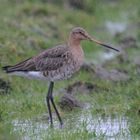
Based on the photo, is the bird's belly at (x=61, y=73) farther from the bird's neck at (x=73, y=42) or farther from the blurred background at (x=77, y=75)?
the blurred background at (x=77, y=75)

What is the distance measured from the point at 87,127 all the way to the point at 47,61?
4.94ft

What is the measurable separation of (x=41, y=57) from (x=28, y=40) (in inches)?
222

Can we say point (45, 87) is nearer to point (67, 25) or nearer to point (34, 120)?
point (34, 120)

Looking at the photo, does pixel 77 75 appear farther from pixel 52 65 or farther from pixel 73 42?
pixel 52 65

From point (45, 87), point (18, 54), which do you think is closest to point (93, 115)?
point (45, 87)

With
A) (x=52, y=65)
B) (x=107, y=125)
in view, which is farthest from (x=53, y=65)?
(x=107, y=125)

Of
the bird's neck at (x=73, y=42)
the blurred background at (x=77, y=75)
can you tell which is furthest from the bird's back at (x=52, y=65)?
the blurred background at (x=77, y=75)

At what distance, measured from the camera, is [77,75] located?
15.4 meters

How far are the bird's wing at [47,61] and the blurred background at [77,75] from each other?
0.69m

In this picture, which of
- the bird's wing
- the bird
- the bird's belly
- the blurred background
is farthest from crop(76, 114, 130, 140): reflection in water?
the bird's wing

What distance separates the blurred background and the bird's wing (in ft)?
2.28

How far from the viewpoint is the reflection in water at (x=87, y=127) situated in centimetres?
1027

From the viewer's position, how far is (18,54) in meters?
16.1

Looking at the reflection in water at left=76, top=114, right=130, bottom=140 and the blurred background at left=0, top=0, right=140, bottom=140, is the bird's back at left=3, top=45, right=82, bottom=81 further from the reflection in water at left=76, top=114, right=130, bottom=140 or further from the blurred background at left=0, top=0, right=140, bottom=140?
the reflection in water at left=76, top=114, right=130, bottom=140
